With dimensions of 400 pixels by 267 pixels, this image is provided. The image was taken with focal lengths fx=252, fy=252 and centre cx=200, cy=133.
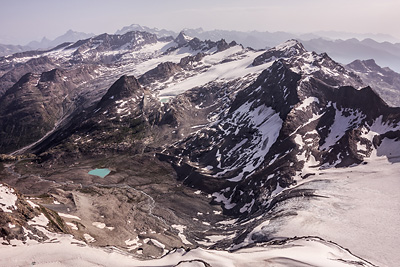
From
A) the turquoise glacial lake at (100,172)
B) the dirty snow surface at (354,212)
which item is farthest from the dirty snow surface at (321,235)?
the turquoise glacial lake at (100,172)

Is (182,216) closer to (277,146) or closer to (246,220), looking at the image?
(246,220)

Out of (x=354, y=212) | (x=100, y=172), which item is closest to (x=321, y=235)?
(x=354, y=212)

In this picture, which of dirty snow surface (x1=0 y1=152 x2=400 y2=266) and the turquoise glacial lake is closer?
dirty snow surface (x1=0 y1=152 x2=400 y2=266)

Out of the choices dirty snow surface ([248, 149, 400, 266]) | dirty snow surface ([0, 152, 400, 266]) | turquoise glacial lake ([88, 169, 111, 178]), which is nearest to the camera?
dirty snow surface ([0, 152, 400, 266])

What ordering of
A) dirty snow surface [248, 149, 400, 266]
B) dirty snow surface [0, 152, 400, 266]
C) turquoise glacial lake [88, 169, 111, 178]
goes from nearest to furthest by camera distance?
dirty snow surface [0, 152, 400, 266] < dirty snow surface [248, 149, 400, 266] < turquoise glacial lake [88, 169, 111, 178]

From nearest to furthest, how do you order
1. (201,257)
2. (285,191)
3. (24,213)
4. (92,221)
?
(201,257), (24,213), (92,221), (285,191)

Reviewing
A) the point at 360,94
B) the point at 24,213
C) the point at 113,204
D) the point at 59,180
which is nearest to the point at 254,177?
the point at 113,204

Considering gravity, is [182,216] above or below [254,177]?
below

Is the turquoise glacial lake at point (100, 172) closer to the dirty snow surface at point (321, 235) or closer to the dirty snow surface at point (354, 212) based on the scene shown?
the dirty snow surface at point (321, 235)

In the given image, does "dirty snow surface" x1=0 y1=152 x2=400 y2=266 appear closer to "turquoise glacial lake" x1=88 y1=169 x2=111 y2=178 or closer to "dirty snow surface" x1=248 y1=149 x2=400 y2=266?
"dirty snow surface" x1=248 y1=149 x2=400 y2=266

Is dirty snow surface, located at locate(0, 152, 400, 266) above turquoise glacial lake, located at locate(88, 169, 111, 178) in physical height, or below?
above

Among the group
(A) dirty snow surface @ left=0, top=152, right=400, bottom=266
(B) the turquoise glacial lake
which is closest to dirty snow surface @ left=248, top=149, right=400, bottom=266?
(A) dirty snow surface @ left=0, top=152, right=400, bottom=266
